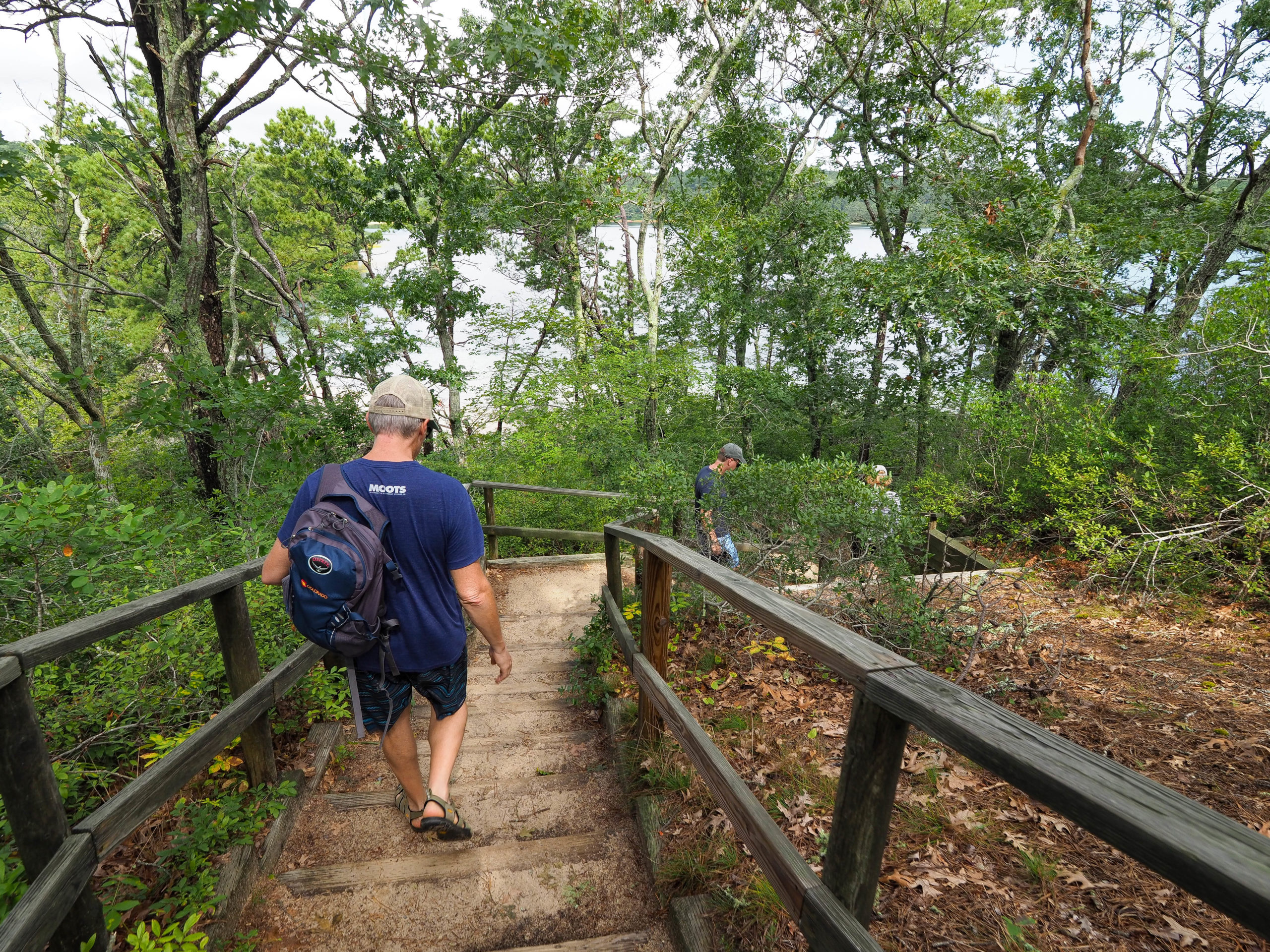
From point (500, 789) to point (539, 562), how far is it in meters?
4.60

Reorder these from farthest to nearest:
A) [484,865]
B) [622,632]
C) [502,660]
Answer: [622,632]
[502,660]
[484,865]

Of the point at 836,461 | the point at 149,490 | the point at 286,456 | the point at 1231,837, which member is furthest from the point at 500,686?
the point at 149,490

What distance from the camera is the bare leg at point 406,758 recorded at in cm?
252

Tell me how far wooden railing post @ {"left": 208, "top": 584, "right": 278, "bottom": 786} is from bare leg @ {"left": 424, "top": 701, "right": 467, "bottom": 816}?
716 millimetres

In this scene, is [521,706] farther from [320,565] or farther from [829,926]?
[829,926]

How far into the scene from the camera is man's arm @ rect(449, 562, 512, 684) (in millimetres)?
2438

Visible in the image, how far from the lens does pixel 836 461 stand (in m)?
5.30

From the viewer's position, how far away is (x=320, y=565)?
205 cm

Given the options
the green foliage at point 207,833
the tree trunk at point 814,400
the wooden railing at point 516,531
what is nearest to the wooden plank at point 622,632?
the green foliage at point 207,833

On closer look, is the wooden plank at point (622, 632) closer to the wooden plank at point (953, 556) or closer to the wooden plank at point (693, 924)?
the wooden plank at point (693, 924)

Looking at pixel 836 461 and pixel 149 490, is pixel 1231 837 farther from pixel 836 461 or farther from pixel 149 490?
pixel 149 490

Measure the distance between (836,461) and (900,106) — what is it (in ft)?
38.0

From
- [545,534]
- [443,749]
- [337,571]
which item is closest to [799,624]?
[337,571]

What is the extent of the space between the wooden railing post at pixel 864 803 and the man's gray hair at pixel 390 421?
1914 millimetres
